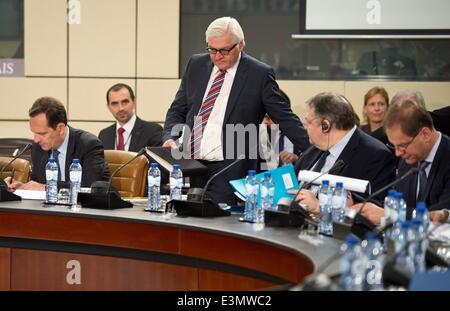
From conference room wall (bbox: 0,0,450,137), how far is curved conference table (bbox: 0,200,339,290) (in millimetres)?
3174

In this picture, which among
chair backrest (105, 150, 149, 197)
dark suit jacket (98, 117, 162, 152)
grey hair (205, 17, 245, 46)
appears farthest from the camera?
dark suit jacket (98, 117, 162, 152)

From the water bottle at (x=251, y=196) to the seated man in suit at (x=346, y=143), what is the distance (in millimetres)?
332

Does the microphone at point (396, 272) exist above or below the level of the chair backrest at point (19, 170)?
above

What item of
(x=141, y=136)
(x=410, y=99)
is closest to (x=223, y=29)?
(x=410, y=99)

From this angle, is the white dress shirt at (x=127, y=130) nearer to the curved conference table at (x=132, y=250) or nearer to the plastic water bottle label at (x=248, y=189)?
the curved conference table at (x=132, y=250)

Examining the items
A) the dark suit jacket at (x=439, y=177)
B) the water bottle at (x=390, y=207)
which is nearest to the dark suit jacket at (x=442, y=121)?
the dark suit jacket at (x=439, y=177)

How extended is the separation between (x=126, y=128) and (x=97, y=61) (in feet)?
3.38

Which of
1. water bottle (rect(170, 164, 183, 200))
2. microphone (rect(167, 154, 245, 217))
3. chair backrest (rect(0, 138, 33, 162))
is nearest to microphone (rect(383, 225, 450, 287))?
microphone (rect(167, 154, 245, 217))

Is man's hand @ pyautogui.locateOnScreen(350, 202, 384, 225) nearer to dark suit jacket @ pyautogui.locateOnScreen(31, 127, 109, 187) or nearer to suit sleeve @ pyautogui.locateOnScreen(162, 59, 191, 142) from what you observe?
suit sleeve @ pyautogui.locateOnScreen(162, 59, 191, 142)

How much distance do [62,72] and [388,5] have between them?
2.73 meters

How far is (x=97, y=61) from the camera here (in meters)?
7.22

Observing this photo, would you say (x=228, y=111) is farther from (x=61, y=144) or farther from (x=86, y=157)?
(x=61, y=144)

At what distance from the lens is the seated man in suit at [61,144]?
15.5 feet

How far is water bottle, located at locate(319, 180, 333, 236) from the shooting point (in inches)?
130
